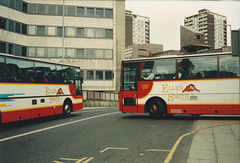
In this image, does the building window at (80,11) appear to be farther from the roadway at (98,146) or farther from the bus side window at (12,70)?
the roadway at (98,146)

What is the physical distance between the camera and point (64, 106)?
1533 centimetres

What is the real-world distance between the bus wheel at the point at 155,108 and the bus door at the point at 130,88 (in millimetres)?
858

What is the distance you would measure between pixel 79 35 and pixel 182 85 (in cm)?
2973

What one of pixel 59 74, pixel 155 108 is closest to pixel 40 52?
pixel 59 74

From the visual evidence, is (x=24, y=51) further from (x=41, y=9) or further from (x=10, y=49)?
(x=41, y=9)

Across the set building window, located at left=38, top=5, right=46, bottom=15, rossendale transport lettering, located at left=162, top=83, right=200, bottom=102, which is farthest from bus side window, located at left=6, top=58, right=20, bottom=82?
building window, located at left=38, top=5, right=46, bottom=15

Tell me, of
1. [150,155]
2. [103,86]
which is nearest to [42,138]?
[150,155]

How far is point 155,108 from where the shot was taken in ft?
44.4

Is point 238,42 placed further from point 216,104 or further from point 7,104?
point 7,104

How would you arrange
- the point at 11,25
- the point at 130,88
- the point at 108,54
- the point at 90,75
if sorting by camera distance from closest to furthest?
the point at 130,88
the point at 11,25
the point at 90,75
the point at 108,54

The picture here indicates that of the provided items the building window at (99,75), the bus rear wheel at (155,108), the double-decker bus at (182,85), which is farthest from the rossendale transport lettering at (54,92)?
the building window at (99,75)

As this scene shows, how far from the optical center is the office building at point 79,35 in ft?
127

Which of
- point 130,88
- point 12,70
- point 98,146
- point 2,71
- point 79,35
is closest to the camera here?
point 98,146

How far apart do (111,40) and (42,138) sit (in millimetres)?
34105
